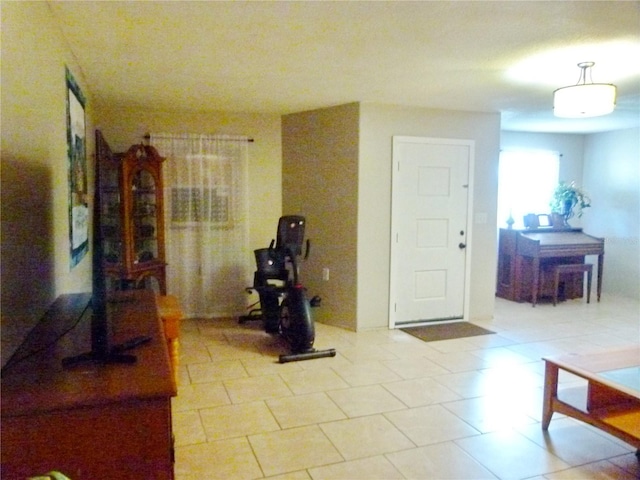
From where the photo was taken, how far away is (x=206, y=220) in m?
4.98

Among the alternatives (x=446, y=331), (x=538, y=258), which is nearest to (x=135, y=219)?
(x=446, y=331)

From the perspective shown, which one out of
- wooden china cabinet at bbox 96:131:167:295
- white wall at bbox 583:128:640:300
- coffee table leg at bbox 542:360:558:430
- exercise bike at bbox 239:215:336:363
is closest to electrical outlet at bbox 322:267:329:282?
exercise bike at bbox 239:215:336:363

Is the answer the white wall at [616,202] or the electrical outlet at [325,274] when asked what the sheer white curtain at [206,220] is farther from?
A: the white wall at [616,202]

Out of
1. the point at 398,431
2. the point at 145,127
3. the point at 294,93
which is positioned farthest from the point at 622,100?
the point at 145,127

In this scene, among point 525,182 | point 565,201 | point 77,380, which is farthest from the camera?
point 525,182

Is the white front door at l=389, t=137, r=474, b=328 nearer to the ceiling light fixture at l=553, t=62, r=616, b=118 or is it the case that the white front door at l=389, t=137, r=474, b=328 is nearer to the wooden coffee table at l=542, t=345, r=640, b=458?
the ceiling light fixture at l=553, t=62, r=616, b=118

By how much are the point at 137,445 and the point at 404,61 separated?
107 inches

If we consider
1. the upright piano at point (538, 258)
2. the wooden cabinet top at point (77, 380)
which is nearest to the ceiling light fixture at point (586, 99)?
the wooden cabinet top at point (77, 380)

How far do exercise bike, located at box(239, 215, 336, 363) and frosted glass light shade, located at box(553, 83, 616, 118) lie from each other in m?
2.28

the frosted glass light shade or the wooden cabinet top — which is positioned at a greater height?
the frosted glass light shade

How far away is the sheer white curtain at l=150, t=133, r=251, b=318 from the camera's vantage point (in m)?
4.87

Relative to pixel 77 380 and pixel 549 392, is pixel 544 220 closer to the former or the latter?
pixel 549 392

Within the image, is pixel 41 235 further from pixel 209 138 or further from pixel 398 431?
pixel 209 138

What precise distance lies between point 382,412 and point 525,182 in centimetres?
494
